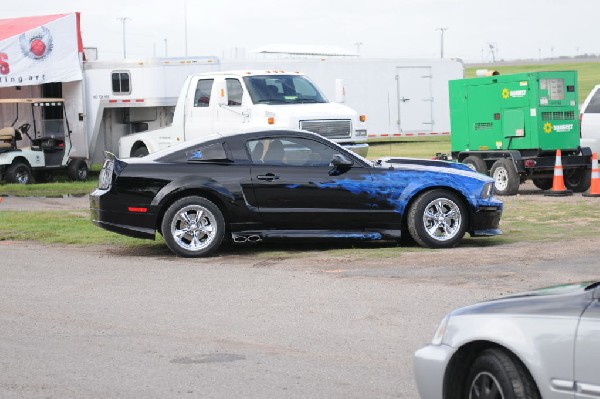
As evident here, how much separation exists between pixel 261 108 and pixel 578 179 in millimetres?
6182

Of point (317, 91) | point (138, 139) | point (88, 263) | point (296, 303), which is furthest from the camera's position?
point (138, 139)

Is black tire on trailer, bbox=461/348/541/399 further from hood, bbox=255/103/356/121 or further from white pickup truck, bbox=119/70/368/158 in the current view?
hood, bbox=255/103/356/121

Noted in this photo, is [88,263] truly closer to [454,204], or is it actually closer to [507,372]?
[454,204]

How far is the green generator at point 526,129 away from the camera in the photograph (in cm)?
2133

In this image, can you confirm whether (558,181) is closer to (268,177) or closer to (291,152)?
(291,152)

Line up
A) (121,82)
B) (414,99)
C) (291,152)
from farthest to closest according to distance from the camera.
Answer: (414,99), (121,82), (291,152)

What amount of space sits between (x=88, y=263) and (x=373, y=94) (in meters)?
24.9

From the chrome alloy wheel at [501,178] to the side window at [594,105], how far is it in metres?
2.58

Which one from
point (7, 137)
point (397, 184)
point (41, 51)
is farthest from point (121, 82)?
point (397, 184)

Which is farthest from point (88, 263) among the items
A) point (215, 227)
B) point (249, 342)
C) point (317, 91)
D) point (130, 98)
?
point (130, 98)

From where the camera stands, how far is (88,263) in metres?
13.1

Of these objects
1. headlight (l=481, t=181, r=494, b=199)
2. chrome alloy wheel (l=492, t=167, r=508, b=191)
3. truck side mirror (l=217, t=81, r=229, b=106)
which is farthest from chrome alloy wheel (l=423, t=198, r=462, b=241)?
truck side mirror (l=217, t=81, r=229, b=106)

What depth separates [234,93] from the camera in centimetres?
2212

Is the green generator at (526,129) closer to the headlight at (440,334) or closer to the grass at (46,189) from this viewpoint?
the grass at (46,189)
